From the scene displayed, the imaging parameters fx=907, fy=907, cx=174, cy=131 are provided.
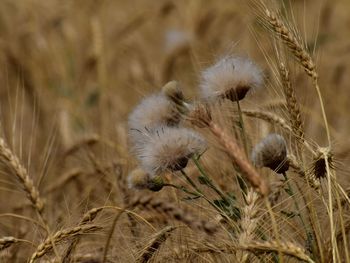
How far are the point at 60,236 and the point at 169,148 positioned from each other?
0.32 meters

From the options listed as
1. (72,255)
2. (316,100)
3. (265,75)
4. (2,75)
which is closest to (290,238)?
(265,75)

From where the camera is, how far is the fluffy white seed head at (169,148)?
1.86 metres

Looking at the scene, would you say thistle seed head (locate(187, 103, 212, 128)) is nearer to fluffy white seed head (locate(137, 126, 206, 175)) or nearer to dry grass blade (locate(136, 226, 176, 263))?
fluffy white seed head (locate(137, 126, 206, 175))

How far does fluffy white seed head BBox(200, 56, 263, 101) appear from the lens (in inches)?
75.3

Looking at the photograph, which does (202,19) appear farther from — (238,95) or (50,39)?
(238,95)

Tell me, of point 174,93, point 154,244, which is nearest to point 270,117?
point 174,93

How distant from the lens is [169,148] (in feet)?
6.11

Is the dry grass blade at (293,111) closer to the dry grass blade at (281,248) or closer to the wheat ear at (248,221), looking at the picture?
the wheat ear at (248,221)

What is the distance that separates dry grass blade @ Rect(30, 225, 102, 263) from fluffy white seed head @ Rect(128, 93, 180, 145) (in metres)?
0.22

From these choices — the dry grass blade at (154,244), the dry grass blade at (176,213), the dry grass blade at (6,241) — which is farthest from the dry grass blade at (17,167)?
the dry grass blade at (176,213)

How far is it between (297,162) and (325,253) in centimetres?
29

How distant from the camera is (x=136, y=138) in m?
1.99

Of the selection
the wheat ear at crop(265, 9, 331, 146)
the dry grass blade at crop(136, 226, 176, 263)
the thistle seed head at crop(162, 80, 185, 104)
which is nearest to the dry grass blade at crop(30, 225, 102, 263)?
the dry grass blade at crop(136, 226, 176, 263)

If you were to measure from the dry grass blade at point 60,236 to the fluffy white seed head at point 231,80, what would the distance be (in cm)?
38
